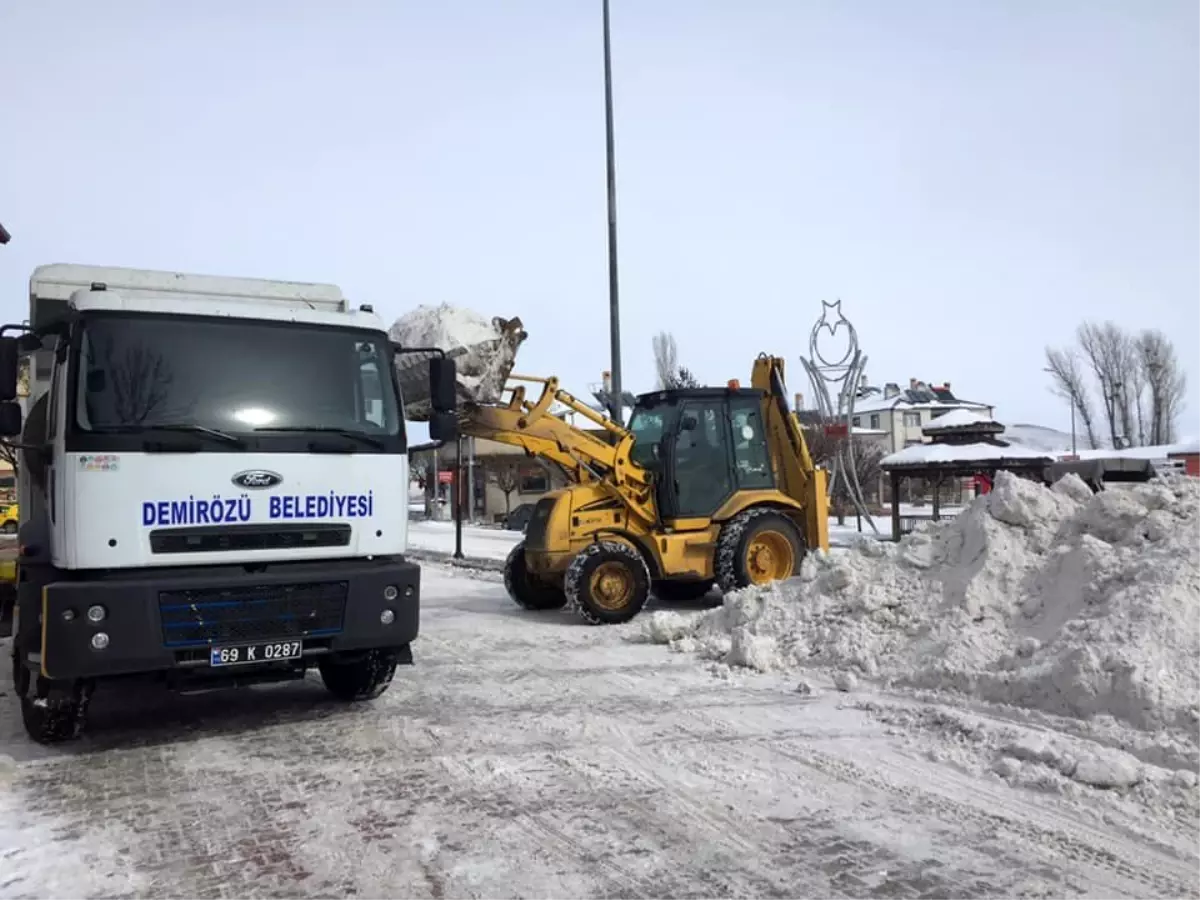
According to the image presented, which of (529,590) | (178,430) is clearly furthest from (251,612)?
(529,590)

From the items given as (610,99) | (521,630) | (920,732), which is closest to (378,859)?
(920,732)

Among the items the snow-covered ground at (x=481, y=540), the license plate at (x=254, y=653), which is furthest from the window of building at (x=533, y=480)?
the license plate at (x=254, y=653)

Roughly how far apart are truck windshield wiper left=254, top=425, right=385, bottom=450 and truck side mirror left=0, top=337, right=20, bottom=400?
1.42 metres

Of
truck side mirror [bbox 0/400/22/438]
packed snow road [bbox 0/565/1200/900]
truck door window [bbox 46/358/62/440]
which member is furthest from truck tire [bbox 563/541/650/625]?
truck side mirror [bbox 0/400/22/438]

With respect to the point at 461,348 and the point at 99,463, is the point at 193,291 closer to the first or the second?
the point at 99,463

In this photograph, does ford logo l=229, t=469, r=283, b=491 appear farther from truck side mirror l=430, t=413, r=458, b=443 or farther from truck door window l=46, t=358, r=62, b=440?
truck side mirror l=430, t=413, r=458, b=443

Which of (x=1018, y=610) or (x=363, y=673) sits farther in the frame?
(x=1018, y=610)

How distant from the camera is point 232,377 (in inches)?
244

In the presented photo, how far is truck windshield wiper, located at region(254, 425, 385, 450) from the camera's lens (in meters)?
6.20

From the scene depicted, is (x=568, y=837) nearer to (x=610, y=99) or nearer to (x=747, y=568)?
(x=747, y=568)

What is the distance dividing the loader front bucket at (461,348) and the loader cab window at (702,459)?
2.38 metres

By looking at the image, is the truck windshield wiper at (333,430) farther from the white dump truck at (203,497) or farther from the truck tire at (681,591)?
the truck tire at (681,591)

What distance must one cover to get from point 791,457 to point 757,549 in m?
1.43

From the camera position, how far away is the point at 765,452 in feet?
41.2
